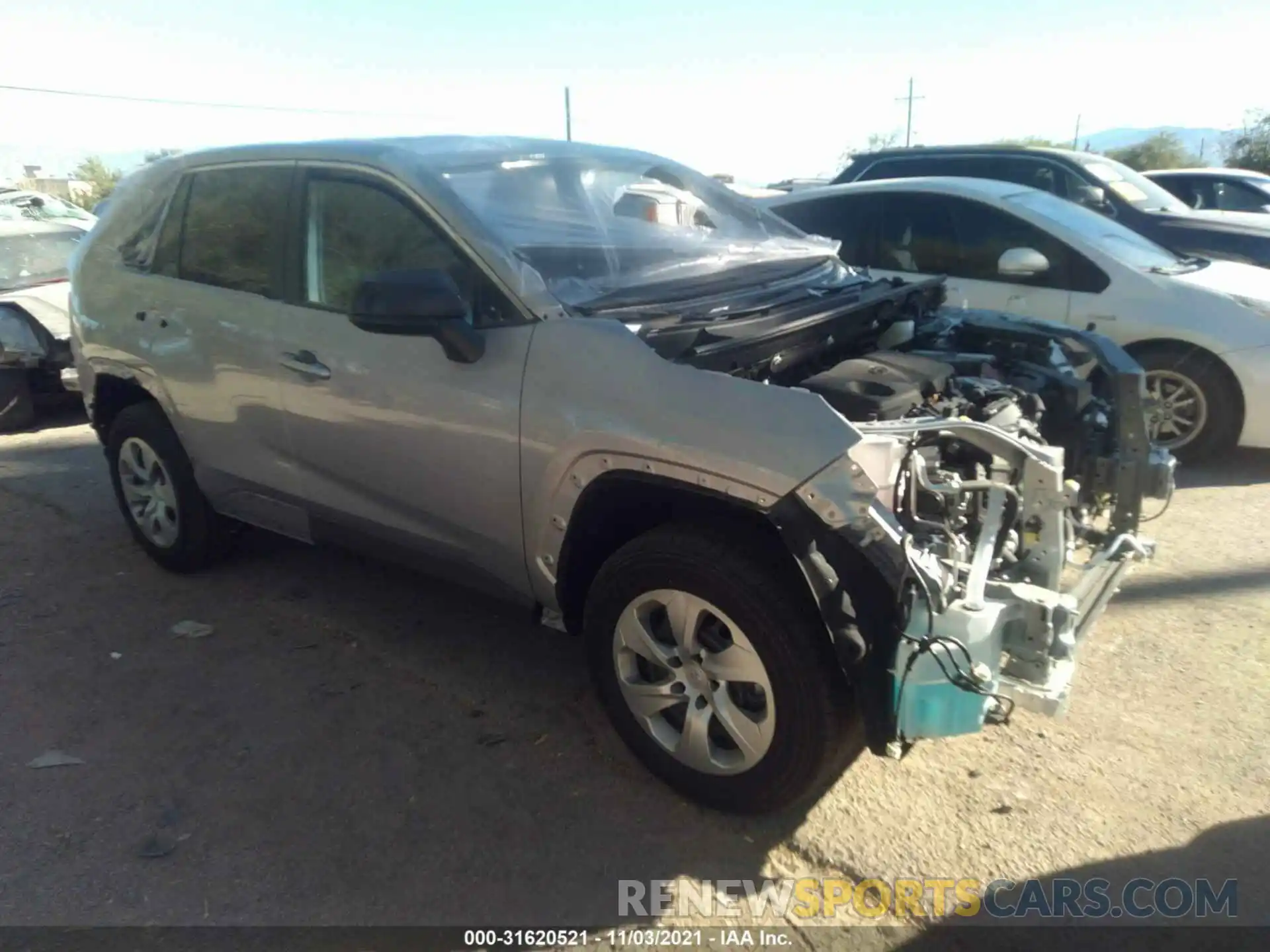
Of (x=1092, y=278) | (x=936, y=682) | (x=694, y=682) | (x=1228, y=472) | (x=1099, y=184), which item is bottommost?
(x=1228, y=472)

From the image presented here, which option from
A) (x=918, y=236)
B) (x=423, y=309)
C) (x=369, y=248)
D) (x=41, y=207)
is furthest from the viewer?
(x=41, y=207)

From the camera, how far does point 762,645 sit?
2.57 meters

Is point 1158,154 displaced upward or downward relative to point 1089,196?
upward

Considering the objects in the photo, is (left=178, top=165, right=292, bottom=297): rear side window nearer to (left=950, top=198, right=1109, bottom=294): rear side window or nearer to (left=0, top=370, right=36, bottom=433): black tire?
(left=0, top=370, right=36, bottom=433): black tire

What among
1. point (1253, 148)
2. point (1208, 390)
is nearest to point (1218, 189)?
point (1208, 390)

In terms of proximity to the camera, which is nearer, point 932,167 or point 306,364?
point 306,364

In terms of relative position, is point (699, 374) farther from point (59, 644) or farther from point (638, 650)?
point (59, 644)

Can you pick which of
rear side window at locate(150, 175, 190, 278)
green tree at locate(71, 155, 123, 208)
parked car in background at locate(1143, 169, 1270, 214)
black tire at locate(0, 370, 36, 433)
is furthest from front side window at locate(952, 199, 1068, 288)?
green tree at locate(71, 155, 123, 208)

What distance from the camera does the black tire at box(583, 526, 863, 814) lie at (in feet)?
8.32

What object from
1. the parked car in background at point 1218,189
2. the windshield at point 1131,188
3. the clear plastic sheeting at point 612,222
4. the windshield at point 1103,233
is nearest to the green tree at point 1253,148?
the parked car in background at point 1218,189

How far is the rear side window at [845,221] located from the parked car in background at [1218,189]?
26.3 feet

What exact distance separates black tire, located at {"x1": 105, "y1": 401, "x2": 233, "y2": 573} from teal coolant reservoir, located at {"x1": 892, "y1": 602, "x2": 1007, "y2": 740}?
336cm

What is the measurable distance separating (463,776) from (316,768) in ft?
1.62

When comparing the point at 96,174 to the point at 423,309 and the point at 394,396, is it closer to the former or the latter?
the point at 394,396
